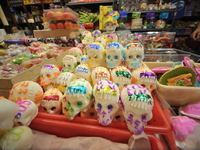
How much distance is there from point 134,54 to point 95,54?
0.26 meters

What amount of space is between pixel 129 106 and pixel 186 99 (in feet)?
1.78

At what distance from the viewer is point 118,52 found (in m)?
0.66

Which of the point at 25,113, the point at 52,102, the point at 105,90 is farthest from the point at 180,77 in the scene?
the point at 25,113

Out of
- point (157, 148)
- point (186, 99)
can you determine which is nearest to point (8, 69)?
point (157, 148)

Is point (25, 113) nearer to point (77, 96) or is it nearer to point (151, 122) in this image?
point (77, 96)

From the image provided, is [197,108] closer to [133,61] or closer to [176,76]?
[176,76]

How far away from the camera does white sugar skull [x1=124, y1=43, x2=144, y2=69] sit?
655 millimetres

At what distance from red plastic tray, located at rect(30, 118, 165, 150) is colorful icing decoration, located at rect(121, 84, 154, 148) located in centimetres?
4

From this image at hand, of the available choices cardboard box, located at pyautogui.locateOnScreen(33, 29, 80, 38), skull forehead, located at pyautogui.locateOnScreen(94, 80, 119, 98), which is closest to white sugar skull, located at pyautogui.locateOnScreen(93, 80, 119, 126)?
skull forehead, located at pyautogui.locateOnScreen(94, 80, 119, 98)

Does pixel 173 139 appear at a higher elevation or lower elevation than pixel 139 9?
lower

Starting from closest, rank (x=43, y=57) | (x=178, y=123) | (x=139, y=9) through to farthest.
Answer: (x=178, y=123), (x=43, y=57), (x=139, y=9)

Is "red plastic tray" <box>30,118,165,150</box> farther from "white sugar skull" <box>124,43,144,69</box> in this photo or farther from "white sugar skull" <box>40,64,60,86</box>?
"white sugar skull" <box>124,43,144,69</box>

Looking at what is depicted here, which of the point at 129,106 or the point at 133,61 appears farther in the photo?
the point at 133,61

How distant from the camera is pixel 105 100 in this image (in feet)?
1.44
